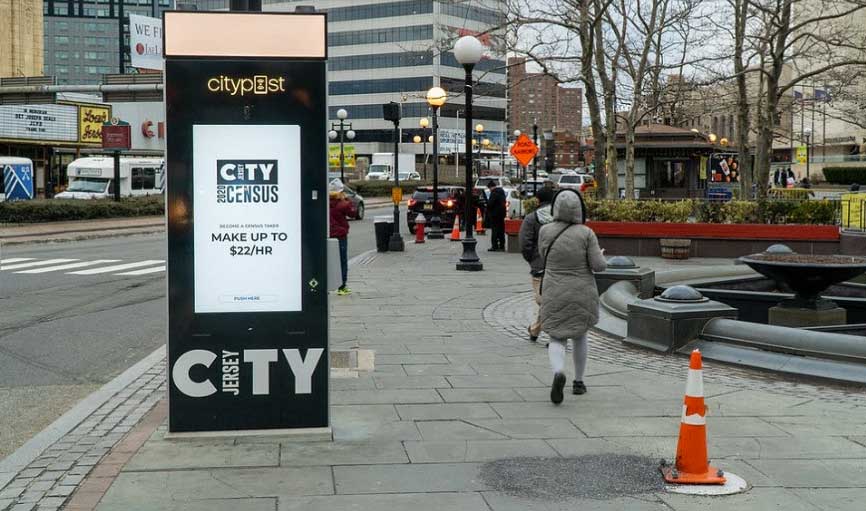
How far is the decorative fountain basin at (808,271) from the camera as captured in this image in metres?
11.5

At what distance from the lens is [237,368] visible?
6680mm

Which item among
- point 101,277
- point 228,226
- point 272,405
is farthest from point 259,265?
point 101,277

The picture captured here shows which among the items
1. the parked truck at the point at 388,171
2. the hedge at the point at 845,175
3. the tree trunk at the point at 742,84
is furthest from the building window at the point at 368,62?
the tree trunk at the point at 742,84

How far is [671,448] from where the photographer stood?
6.74 m

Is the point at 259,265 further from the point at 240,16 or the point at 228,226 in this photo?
the point at 240,16

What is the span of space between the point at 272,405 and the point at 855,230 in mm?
18557

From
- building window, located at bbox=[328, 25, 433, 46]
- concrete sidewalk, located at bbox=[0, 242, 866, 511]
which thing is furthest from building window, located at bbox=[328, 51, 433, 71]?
concrete sidewalk, located at bbox=[0, 242, 866, 511]

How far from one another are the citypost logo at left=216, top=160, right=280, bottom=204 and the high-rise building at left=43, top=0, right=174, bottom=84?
165074 millimetres

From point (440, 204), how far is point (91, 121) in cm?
3469

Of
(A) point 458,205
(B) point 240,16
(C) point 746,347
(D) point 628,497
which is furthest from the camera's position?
(A) point 458,205

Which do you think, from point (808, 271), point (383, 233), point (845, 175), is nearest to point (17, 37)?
point (383, 233)

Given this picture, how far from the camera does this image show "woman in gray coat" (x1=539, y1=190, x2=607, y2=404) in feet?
26.7

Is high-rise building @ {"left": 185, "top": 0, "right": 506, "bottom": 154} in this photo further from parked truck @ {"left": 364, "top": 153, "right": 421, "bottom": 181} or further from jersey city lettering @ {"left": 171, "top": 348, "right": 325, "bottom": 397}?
jersey city lettering @ {"left": 171, "top": 348, "right": 325, "bottom": 397}

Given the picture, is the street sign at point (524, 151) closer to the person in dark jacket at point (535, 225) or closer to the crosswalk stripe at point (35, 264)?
the crosswalk stripe at point (35, 264)
